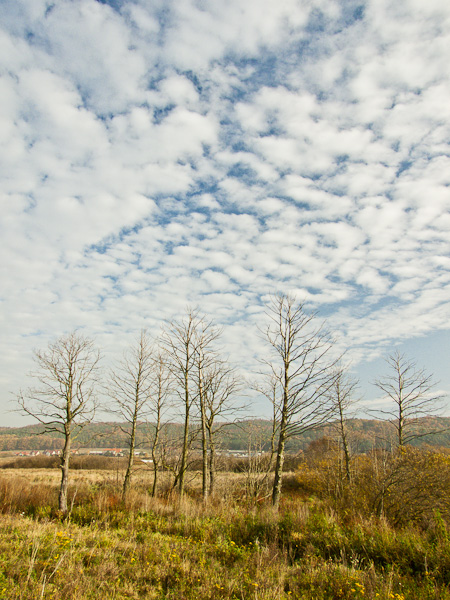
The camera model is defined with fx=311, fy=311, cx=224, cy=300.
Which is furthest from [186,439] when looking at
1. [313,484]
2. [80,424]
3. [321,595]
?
[313,484]

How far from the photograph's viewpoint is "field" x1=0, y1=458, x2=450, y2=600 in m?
4.19

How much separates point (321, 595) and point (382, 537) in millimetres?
2256

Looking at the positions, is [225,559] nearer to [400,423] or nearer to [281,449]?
[281,449]

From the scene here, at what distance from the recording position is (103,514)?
845 centimetres

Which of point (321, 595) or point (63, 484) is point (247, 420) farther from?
point (321, 595)

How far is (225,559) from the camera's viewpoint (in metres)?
5.54

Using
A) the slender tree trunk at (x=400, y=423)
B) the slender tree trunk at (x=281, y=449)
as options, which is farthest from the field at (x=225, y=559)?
the slender tree trunk at (x=400, y=423)

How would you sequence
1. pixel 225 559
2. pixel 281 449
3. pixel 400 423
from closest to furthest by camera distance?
pixel 225 559 → pixel 281 449 → pixel 400 423

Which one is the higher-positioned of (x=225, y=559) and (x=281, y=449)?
(x=281, y=449)

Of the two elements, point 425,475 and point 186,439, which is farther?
point 186,439

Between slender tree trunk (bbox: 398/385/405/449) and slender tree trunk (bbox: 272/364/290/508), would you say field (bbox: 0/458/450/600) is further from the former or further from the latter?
slender tree trunk (bbox: 398/385/405/449)

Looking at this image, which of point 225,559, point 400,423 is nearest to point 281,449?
point 225,559

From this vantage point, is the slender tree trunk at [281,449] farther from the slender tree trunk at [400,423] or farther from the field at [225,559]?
the slender tree trunk at [400,423]

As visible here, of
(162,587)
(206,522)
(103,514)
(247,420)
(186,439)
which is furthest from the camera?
(247,420)
